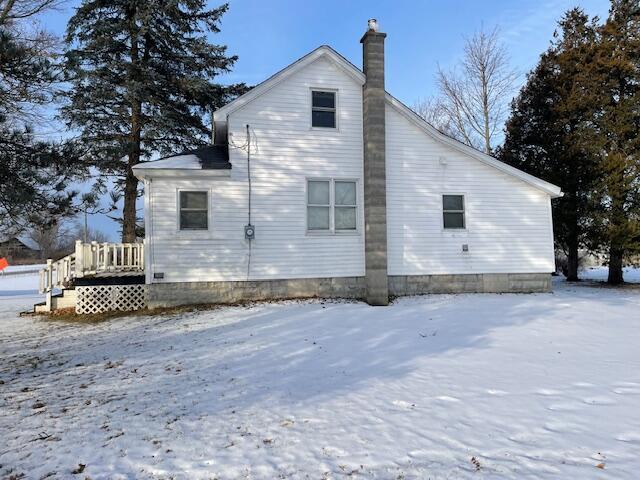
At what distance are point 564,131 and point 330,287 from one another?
1459cm

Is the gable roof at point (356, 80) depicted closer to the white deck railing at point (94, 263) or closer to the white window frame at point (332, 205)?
the white window frame at point (332, 205)

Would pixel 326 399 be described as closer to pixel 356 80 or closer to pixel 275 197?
pixel 275 197

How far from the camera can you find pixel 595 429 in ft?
13.3

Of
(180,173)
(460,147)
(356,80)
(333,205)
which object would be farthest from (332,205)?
(460,147)

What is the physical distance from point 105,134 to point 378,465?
703 inches

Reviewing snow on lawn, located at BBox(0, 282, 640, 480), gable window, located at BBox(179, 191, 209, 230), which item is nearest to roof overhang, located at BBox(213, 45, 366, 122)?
gable window, located at BBox(179, 191, 209, 230)

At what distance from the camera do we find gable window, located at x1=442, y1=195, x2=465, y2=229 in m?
13.3

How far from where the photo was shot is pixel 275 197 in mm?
12172

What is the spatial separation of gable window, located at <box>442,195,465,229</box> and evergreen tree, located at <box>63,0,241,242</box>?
36.7ft

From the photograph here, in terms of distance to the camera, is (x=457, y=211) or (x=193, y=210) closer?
(x=193, y=210)

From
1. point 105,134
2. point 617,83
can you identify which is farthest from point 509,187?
point 105,134

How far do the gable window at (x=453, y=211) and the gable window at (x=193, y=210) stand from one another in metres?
7.43

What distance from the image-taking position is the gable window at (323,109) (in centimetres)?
1264

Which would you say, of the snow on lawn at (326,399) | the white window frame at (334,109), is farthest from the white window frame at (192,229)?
the white window frame at (334,109)
